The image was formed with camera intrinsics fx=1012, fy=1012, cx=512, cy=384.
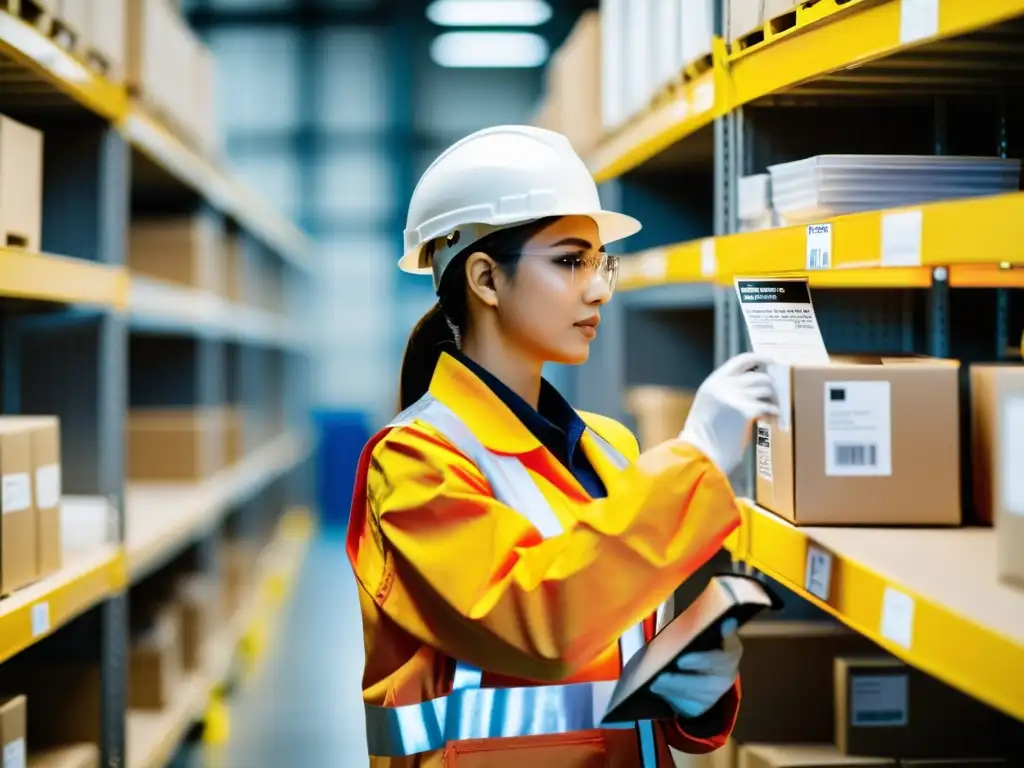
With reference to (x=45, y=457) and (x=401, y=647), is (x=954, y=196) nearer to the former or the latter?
(x=401, y=647)

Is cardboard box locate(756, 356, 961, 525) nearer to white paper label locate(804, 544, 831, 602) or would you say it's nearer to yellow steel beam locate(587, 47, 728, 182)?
white paper label locate(804, 544, 831, 602)

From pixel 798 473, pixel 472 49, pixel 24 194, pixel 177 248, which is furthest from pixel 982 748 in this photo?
pixel 472 49

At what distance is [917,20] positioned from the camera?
56.3 inches

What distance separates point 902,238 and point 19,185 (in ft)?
6.28

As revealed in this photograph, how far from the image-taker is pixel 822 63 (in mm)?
1691

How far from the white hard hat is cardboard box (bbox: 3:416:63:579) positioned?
1.04m

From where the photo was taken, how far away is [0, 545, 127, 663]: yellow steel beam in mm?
2035

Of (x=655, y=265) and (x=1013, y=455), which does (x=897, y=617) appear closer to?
(x=1013, y=455)

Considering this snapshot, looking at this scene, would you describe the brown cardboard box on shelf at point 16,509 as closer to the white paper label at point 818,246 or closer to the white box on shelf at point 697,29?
the white paper label at point 818,246

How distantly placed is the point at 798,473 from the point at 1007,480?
1.25ft

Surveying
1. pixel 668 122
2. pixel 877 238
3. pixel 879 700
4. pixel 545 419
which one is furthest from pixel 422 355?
pixel 879 700

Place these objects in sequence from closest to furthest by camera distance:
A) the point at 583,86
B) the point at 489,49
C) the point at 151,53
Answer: the point at 151,53
the point at 583,86
the point at 489,49


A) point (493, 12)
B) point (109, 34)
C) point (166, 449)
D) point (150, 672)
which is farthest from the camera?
point (493, 12)

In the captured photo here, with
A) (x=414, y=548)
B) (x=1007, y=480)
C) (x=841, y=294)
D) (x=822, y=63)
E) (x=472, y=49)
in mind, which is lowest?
(x=414, y=548)
